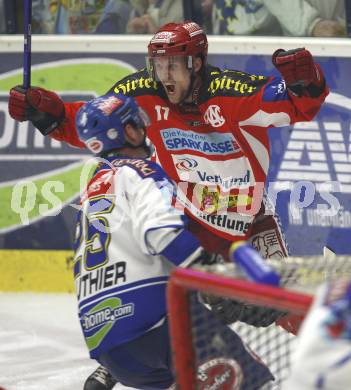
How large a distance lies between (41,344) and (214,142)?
134 cm

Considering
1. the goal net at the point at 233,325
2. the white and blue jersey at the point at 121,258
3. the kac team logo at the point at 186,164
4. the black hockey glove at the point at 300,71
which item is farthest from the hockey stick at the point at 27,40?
the goal net at the point at 233,325

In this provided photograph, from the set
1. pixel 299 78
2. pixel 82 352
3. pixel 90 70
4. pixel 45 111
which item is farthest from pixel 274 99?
pixel 90 70

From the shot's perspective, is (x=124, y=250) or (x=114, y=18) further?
(x=114, y=18)

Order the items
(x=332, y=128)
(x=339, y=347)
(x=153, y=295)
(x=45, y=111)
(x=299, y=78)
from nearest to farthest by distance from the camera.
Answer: (x=339, y=347) < (x=153, y=295) < (x=299, y=78) < (x=45, y=111) < (x=332, y=128)

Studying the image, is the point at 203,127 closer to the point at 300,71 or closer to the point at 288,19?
the point at 300,71

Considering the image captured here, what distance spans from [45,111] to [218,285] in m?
1.99

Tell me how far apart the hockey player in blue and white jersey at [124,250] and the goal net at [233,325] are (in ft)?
0.87

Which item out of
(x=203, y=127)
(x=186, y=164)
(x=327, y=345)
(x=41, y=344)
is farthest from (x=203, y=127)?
(x=327, y=345)

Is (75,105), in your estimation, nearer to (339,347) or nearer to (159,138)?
(159,138)

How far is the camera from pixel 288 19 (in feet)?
19.6

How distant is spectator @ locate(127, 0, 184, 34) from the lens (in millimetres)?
6164

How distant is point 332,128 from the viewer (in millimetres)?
5750

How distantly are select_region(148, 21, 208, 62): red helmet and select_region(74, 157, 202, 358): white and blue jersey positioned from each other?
1.03 m

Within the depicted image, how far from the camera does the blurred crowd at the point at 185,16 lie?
5.95 meters
